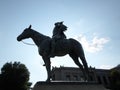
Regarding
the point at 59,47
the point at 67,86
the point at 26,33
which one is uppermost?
the point at 26,33

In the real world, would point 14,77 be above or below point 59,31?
above

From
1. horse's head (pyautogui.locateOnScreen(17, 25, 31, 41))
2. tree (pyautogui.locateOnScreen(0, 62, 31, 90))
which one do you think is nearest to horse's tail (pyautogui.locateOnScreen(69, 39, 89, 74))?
horse's head (pyautogui.locateOnScreen(17, 25, 31, 41))

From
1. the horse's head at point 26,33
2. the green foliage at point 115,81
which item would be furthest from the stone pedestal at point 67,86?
the green foliage at point 115,81

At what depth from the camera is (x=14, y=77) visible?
34469mm

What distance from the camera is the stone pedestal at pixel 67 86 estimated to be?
23.3 ft

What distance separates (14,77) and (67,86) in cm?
2880

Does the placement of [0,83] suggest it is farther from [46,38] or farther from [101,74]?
[101,74]

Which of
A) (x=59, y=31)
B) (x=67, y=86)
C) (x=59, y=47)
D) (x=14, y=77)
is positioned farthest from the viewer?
(x=14, y=77)

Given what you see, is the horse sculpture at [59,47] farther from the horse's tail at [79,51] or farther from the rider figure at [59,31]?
the rider figure at [59,31]

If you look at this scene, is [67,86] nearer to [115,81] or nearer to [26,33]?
[26,33]

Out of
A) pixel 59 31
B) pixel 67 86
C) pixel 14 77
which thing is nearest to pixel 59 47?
pixel 59 31

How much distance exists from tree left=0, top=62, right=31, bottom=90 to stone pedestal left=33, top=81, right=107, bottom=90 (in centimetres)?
2735

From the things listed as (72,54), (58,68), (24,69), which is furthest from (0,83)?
(72,54)

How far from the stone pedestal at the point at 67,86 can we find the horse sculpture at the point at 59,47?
987 millimetres
